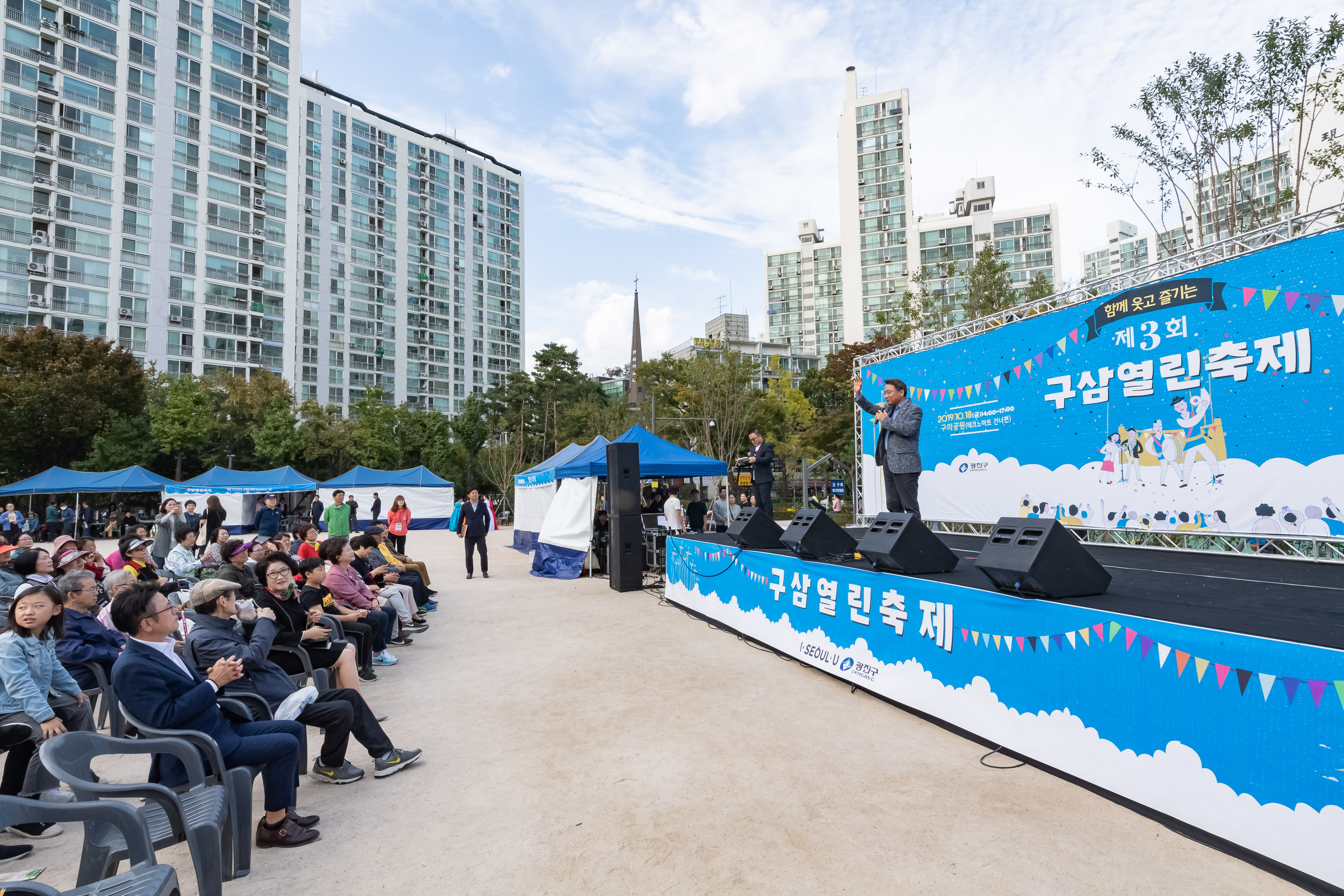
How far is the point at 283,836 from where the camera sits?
108 inches

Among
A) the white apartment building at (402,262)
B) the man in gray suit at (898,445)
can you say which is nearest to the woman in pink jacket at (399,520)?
the man in gray suit at (898,445)

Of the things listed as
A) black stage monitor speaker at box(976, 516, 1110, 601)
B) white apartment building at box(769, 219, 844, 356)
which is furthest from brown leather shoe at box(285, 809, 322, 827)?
white apartment building at box(769, 219, 844, 356)

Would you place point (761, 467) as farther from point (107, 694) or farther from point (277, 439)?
point (277, 439)

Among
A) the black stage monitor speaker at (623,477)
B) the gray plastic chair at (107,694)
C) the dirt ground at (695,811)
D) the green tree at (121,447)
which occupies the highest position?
the green tree at (121,447)

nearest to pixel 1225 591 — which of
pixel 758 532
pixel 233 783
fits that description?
pixel 758 532

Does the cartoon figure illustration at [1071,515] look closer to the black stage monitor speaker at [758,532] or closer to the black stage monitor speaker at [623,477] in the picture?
the black stage monitor speaker at [758,532]

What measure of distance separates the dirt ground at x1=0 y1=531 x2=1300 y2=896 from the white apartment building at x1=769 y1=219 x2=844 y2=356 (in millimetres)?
68508

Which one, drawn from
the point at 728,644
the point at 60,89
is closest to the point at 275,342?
the point at 60,89

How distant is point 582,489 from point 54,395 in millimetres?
27122

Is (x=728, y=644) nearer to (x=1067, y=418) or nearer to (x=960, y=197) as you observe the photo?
(x=1067, y=418)

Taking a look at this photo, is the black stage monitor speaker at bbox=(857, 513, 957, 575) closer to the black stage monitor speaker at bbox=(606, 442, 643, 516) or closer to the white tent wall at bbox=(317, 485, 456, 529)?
the black stage monitor speaker at bbox=(606, 442, 643, 516)

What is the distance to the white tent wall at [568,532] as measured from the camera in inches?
441

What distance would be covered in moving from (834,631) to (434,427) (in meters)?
35.0

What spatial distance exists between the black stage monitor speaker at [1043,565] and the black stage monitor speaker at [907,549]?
0.71 m
